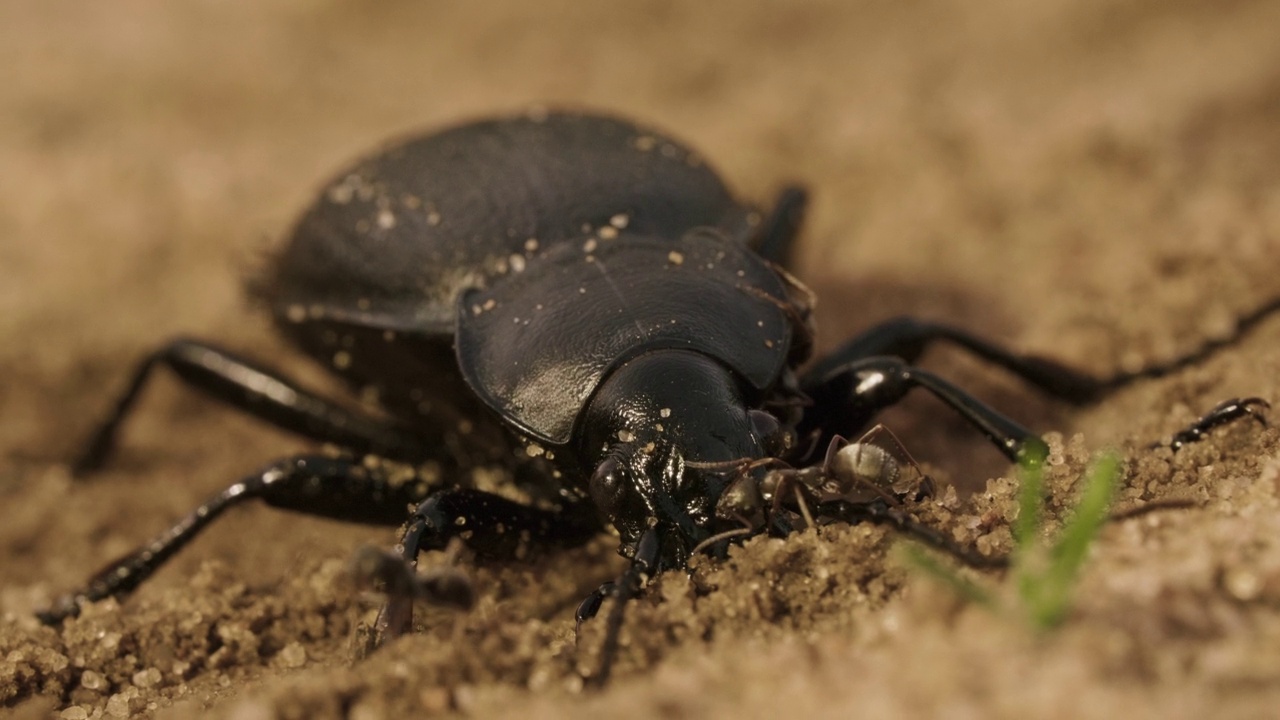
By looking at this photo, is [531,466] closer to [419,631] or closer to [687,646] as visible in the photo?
[419,631]

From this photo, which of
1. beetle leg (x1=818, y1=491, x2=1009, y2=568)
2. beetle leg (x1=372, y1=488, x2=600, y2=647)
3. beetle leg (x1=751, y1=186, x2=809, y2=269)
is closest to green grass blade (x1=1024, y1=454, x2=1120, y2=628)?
beetle leg (x1=818, y1=491, x2=1009, y2=568)

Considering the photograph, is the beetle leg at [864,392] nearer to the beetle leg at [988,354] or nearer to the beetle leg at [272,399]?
the beetle leg at [988,354]

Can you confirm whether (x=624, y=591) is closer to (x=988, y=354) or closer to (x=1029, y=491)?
(x=1029, y=491)

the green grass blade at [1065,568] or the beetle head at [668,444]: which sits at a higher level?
the green grass blade at [1065,568]

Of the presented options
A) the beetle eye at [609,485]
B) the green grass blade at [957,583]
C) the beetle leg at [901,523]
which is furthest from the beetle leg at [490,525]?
the green grass blade at [957,583]

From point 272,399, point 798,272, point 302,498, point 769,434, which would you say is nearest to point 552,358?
point 769,434

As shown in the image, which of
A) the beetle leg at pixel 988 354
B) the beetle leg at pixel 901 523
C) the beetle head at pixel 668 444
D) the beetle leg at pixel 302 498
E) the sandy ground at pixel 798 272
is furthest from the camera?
the beetle leg at pixel 988 354
